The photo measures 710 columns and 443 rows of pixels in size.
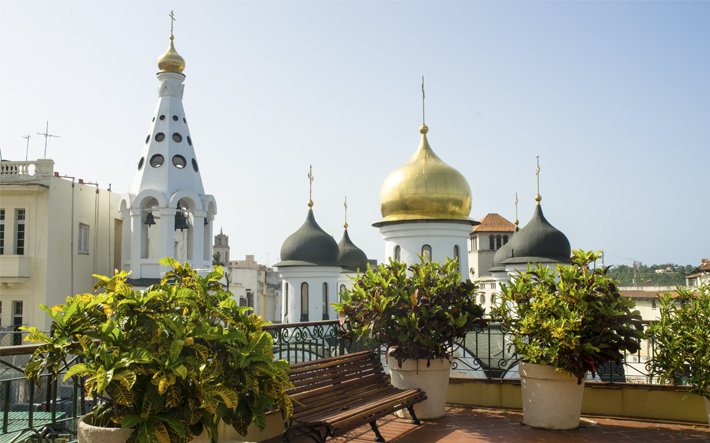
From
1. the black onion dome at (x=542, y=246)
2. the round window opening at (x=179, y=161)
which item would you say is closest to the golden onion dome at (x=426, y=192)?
the black onion dome at (x=542, y=246)

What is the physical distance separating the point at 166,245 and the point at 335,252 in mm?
6861

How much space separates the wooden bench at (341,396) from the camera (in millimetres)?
6180

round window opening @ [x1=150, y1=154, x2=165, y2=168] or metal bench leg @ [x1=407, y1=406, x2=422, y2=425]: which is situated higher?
round window opening @ [x1=150, y1=154, x2=165, y2=168]

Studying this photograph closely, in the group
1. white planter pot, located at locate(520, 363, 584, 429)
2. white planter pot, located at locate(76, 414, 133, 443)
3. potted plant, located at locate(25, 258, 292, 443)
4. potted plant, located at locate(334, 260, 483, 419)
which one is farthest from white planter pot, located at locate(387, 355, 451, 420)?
white planter pot, located at locate(76, 414, 133, 443)

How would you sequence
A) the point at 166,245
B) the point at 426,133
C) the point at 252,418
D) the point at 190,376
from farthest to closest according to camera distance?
the point at 166,245, the point at 426,133, the point at 252,418, the point at 190,376

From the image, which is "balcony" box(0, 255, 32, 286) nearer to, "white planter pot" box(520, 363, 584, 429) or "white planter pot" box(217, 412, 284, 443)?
"white planter pot" box(217, 412, 284, 443)

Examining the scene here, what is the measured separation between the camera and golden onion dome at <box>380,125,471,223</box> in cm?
2038

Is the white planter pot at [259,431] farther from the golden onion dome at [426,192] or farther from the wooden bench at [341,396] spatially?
the golden onion dome at [426,192]

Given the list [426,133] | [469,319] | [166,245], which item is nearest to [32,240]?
[166,245]

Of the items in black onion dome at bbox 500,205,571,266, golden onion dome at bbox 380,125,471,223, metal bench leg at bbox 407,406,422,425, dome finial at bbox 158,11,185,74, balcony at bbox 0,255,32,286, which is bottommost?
metal bench leg at bbox 407,406,422,425

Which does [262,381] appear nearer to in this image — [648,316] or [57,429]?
[57,429]

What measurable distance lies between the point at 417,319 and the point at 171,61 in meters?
23.2

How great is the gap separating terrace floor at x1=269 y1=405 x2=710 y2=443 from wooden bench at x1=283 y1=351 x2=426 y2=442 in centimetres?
29

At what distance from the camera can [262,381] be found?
4887 millimetres
